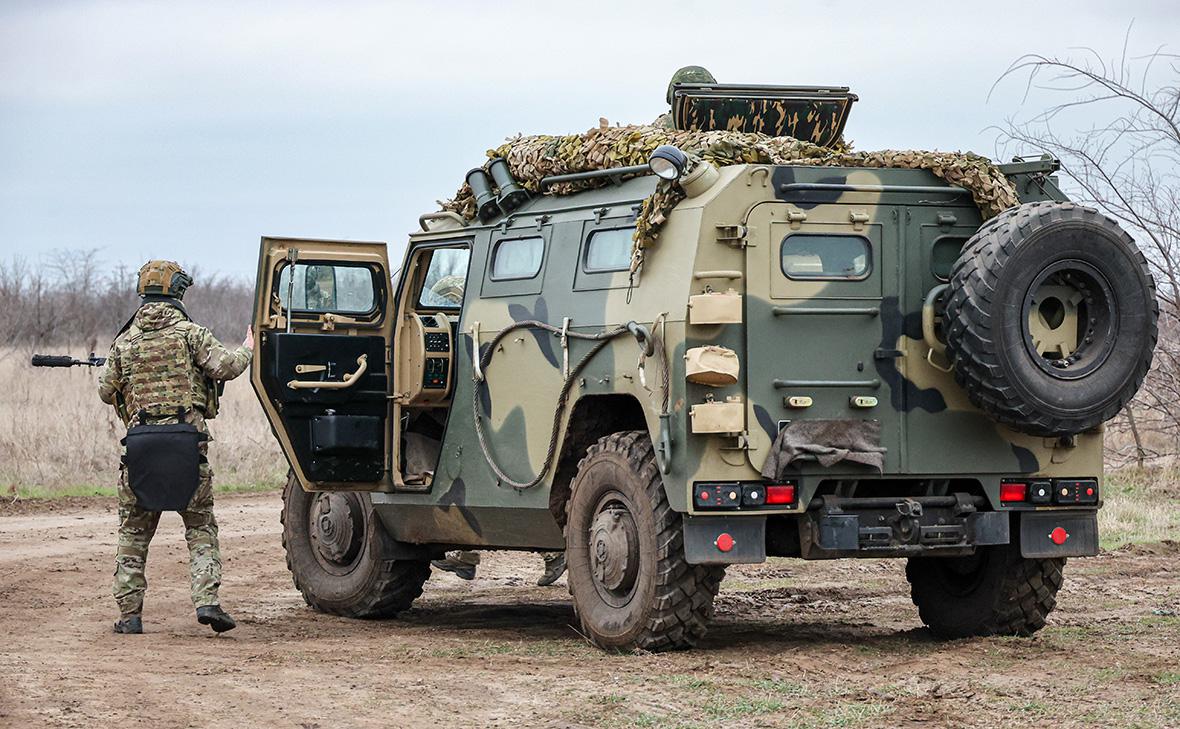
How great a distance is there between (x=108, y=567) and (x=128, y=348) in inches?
168

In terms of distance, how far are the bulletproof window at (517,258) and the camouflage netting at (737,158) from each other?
0.41 meters

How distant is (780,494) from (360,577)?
3656 millimetres

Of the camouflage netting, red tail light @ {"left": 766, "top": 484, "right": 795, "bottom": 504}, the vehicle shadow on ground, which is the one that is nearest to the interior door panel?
the vehicle shadow on ground

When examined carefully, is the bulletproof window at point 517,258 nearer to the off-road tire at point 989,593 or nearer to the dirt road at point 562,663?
the dirt road at point 562,663

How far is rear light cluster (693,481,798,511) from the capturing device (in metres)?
8.98

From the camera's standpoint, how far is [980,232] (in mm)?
9086

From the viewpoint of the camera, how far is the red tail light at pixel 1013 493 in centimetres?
960

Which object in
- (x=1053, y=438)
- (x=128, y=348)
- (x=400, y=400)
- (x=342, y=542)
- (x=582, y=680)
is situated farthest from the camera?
(x=342, y=542)

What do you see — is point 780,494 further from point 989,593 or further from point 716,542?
point 989,593

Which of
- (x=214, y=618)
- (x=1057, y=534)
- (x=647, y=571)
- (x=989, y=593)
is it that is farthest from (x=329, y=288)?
(x=1057, y=534)

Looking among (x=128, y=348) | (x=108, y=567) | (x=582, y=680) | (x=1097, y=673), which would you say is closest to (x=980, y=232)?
(x=1097, y=673)

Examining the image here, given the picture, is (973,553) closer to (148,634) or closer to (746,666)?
(746,666)

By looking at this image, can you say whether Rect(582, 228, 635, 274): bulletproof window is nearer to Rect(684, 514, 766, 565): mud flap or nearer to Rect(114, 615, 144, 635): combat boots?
Rect(684, 514, 766, 565): mud flap

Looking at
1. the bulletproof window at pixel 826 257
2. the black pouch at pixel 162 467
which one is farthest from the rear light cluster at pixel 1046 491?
the black pouch at pixel 162 467
